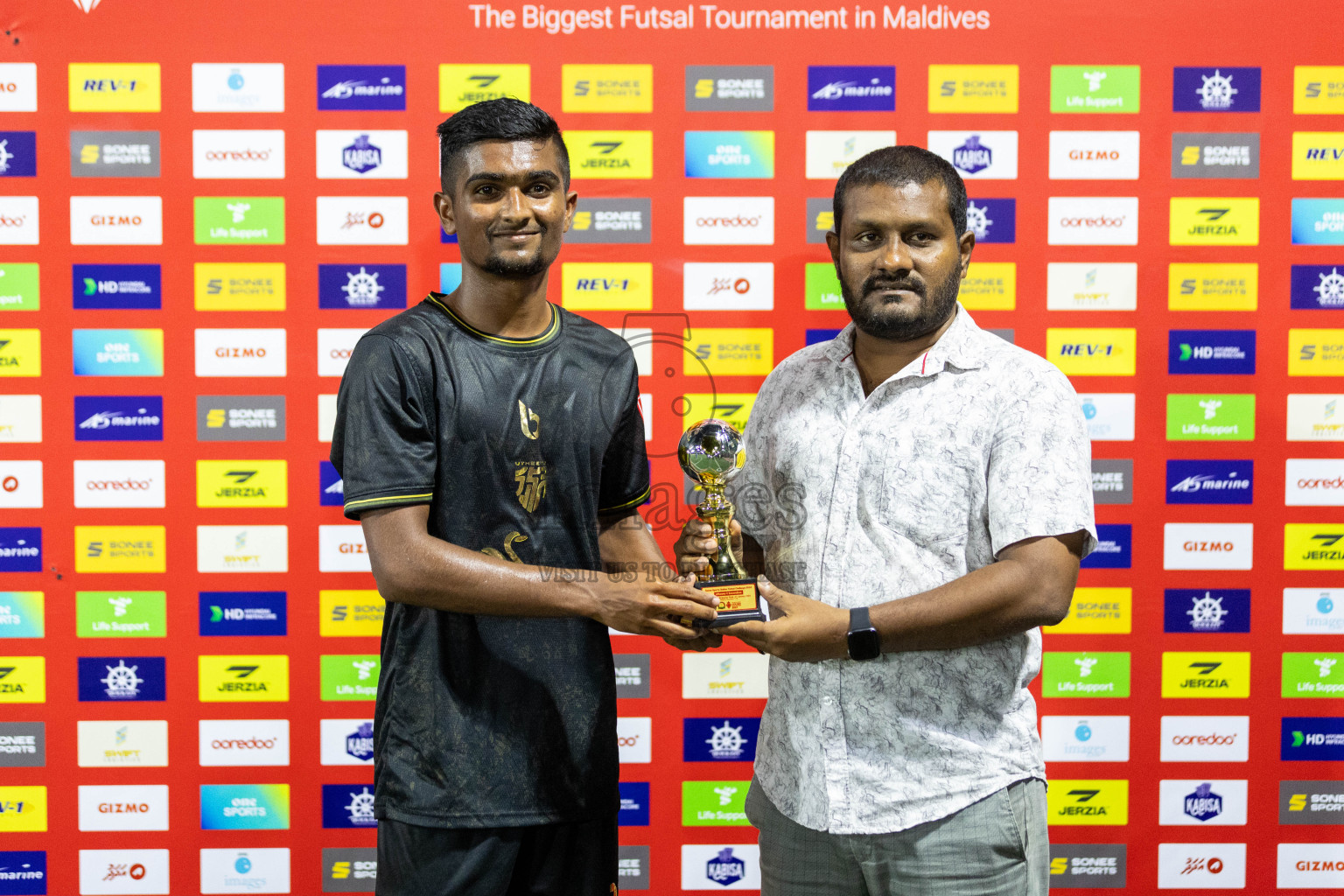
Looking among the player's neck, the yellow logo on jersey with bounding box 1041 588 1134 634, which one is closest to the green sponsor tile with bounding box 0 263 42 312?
the player's neck

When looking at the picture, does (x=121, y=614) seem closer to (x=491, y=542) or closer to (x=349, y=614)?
(x=349, y=614)

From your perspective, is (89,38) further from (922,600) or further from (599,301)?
(922,600)

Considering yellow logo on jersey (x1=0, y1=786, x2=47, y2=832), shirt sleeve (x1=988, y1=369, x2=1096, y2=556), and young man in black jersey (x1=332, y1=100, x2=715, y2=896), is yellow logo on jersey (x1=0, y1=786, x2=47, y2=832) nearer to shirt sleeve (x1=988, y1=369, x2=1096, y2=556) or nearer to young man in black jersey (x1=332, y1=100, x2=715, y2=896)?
young man in black jersey (x1=332, y1=100, x2=715, y2=896)

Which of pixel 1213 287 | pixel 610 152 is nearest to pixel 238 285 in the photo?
pixel 610 152

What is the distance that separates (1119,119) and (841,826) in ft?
7.01

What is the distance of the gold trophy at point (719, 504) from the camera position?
167 cm

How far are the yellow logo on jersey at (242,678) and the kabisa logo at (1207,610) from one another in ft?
8.74

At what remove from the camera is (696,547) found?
1712mm

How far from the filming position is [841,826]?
165cm

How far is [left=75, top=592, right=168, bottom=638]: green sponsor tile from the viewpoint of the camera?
2.63m

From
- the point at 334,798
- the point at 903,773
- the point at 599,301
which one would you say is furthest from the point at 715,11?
A: the point at 334,798

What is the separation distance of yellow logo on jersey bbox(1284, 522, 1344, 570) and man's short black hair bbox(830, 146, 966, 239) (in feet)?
5.74

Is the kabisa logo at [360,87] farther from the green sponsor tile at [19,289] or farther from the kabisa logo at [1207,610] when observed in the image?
the kabisa logo at [1207,610]

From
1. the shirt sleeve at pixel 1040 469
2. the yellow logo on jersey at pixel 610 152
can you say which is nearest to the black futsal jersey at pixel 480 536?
the shirt sleeve at pixel 1040 469
